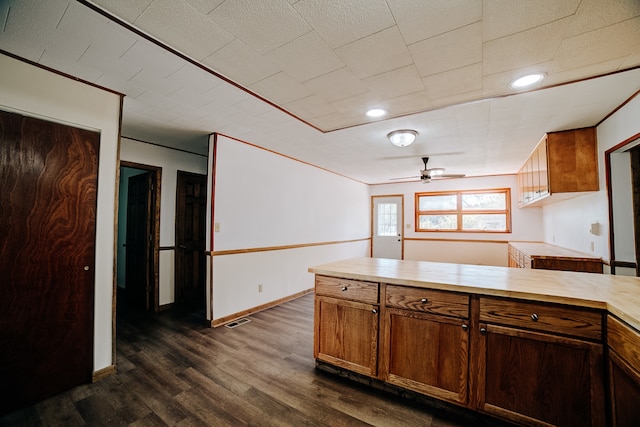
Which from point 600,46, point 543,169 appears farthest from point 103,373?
point 543,169

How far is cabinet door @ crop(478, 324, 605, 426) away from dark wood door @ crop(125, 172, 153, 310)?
13.9 feet

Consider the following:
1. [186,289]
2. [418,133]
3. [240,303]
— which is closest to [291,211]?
[240,303]

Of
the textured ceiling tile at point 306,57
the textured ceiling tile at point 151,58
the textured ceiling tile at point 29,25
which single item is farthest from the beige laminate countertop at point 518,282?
the textured ceiling tile at point 29,25

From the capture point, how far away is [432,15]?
139 cm

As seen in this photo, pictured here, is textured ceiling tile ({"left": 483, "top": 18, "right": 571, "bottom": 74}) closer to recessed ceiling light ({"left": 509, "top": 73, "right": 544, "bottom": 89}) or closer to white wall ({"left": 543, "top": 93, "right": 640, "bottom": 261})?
recessed ceiling light ({"left": 509, "top": 73, "right": 544, "bottom": 89})

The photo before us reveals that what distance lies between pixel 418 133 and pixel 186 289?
4220 mm

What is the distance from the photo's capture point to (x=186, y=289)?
4.23 metres

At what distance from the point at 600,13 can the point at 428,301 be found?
189cm

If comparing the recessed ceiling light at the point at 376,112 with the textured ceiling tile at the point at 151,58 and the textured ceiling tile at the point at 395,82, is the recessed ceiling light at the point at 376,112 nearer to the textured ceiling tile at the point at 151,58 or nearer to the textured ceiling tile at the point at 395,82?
the textured ceiling tile at the point at 395,82

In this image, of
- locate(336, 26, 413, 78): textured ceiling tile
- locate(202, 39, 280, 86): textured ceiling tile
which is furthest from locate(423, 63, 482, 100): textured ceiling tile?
locate(202, 39, 280, 86): textured ceiling tile

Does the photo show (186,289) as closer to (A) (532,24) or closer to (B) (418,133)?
(B) (418,133)

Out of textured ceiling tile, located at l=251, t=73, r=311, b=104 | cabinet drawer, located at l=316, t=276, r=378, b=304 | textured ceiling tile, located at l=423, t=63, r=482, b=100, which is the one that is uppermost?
textured ceiling tile, located at l=251, t=73, r=311, b=104

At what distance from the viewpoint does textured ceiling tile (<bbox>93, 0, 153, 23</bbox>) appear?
53.2 inches

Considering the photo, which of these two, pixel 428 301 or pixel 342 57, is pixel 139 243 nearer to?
pixel 342 57
